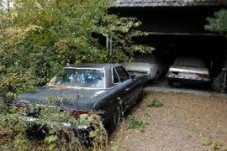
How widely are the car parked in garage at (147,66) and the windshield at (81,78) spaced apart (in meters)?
4.61

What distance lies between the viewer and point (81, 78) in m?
7.64

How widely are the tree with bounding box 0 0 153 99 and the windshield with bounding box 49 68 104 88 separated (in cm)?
30

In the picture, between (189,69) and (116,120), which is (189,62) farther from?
(116,120)

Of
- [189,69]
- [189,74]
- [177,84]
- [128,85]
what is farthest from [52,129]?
[177,84]

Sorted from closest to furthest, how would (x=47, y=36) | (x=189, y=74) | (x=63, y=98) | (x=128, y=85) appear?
(x=63, y=98) → (x=128, y=85) → (x=47, y=36) → (x=189, y=74)

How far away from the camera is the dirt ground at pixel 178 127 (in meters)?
6.78

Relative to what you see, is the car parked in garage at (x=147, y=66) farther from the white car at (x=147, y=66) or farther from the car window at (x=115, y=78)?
the car window at (x=115, y=78)

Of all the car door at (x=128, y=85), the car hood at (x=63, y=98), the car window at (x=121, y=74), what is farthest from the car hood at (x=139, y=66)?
the car hood at (x=63, y=98)

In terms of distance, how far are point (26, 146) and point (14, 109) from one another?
0.67m

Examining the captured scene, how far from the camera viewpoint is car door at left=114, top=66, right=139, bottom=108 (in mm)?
8484

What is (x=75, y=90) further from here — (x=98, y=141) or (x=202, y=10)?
(x=202, y=10)

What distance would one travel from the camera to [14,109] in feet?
18.7

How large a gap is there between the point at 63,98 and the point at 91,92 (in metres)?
0.95

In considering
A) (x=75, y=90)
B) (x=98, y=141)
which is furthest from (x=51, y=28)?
(x=98, y=141)
